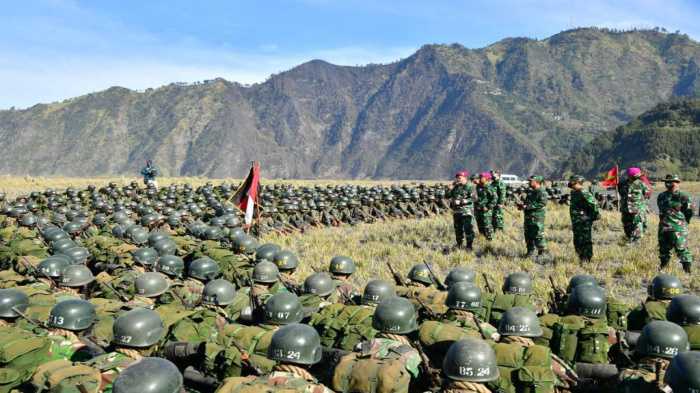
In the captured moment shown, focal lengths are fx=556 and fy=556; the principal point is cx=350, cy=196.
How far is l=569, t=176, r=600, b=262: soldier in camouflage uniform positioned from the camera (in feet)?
41.9

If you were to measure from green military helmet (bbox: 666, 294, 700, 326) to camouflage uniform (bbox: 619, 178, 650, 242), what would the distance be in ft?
28.4

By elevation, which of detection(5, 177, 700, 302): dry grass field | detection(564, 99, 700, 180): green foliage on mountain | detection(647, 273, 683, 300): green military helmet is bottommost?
detection(5, 177, 700, 302): dry grass field

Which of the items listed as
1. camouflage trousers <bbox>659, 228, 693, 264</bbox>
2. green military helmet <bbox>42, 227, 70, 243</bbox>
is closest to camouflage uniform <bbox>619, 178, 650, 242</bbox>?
camouflage trousers <bbox>659, 228, 693, 264</bbox>

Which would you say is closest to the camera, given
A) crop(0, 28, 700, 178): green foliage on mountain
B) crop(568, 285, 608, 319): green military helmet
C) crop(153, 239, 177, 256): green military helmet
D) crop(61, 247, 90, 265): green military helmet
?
crop(568, 285, 608, 319): green military helmet

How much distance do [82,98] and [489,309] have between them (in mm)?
184545

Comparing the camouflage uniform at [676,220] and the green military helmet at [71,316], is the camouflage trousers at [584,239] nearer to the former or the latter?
the camouflage uniform at [676,220]

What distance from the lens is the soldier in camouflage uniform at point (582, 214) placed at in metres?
12.8

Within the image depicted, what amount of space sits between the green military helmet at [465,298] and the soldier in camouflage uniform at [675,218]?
7021mm

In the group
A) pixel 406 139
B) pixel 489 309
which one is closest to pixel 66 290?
pixel 489 309

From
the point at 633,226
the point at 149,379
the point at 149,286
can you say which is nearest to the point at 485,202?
the point at 633,226

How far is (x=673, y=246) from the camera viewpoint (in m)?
11.9

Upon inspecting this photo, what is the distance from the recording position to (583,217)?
13.0 meters

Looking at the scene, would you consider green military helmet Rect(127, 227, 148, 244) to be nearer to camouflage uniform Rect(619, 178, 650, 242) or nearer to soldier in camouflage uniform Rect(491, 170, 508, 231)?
soldier in camouflage uniform Rect(491, 170, 508, 231)

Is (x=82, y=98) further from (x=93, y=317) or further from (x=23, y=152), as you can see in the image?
(x=93, y=317)
